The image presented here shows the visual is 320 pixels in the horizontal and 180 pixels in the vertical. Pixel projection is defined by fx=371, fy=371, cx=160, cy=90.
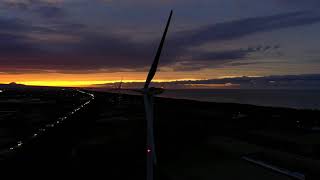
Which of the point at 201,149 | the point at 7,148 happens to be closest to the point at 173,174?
the point at 201,149

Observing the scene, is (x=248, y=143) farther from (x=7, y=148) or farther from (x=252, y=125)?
(x=7, y=148)

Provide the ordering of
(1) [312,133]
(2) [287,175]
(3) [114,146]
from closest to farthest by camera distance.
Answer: (2) [287,175] → (3) [114,146] → (1) [312,133]

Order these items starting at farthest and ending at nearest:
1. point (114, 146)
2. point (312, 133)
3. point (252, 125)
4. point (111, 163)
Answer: point (252, 125) → point (312, 133) → point (114, 146) → point (111, 163)

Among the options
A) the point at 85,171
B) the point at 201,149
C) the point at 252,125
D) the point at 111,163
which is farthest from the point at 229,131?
the point at 85,171

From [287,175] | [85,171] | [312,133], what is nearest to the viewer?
[287,175]

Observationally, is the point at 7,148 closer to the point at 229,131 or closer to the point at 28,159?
the point at 28,159

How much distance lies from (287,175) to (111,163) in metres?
18.4

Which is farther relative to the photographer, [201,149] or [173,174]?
[201,149]

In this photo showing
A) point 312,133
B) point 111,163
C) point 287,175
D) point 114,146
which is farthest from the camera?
point 312,133

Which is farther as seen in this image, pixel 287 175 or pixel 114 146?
pixel 114 146

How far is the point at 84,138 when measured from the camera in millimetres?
59562

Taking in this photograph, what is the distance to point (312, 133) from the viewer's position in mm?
63906

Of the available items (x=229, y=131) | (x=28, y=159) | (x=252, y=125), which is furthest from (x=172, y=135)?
(x=28, y=159)

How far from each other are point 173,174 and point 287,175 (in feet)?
34.9
